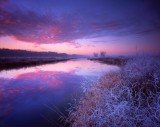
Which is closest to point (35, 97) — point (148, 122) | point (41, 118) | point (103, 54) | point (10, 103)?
point (10, 103)

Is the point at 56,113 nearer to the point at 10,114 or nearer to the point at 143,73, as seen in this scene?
the point at 10,114

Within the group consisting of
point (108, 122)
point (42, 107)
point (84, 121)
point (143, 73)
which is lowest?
point (42, 107)

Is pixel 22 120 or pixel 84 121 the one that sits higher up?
pixel 84 121

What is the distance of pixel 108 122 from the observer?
13.7 ft

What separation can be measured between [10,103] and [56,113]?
393 centimetres

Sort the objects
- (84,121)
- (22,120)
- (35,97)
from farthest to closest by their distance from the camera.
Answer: (35,97) < (22,120) < (84,121)

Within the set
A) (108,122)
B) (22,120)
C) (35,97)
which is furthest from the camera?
(35,97)

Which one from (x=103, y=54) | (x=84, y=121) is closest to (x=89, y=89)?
(x=84, y=121)

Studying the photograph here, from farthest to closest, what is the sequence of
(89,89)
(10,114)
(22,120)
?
(89,89) → (10,114) → (22,120)

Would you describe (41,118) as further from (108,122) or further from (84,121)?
(108,122)

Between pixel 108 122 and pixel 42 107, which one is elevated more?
pixel 108 122

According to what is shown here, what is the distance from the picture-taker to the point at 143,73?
9812mm

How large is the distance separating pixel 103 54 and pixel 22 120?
166 meters

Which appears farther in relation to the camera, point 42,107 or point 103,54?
point 103,54
